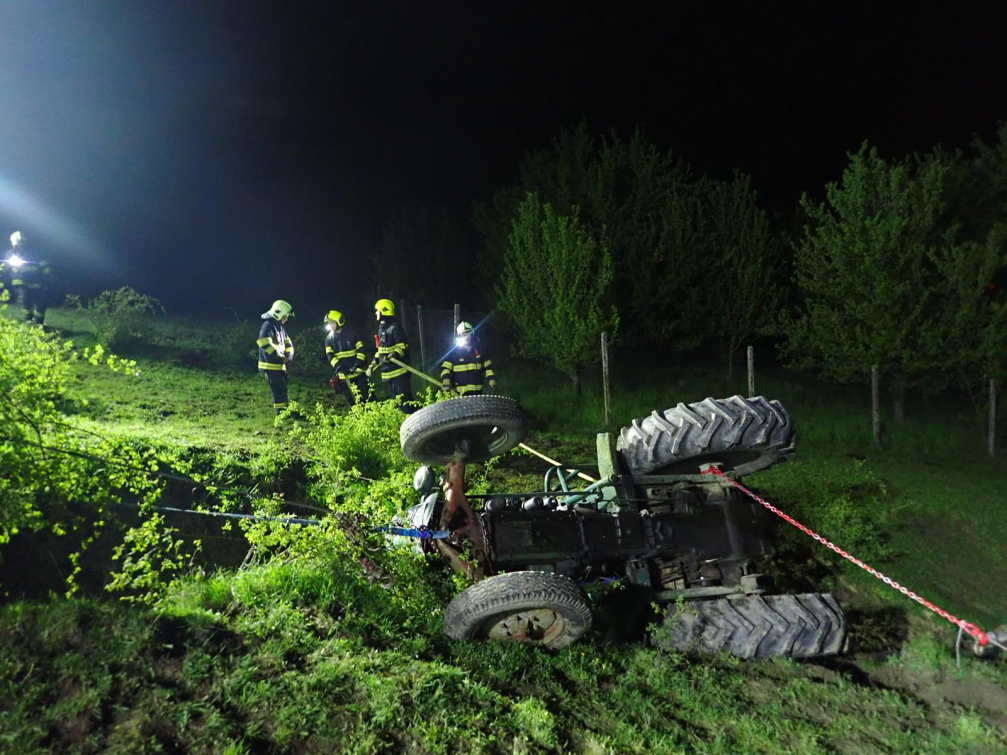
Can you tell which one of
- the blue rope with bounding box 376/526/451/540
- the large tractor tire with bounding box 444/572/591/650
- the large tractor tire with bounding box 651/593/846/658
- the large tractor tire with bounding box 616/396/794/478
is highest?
the large tractor tire with bounding box 616/396/794/478

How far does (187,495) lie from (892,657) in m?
5.86

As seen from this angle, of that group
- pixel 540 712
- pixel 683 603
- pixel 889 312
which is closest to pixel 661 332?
pixel 889 312

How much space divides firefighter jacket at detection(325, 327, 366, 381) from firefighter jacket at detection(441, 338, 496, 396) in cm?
158

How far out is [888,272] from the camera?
33.6 ft

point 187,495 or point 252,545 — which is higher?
point 187,495

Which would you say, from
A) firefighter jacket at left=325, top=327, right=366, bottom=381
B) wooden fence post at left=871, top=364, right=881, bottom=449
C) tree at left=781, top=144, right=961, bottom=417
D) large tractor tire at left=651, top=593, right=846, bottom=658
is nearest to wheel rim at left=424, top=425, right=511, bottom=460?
large tractor tire at left=651, top=593, right=846, bottom=658

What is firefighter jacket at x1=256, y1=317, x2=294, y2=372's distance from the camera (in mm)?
9531

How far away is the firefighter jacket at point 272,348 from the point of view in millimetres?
9531

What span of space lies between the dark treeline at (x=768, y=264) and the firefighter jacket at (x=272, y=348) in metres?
5.14

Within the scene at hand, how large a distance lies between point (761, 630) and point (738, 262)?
1131 cm

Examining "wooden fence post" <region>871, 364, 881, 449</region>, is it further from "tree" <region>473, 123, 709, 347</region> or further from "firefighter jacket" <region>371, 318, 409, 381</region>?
"firefighter jacket" <region>371, 318, 409, 381</region>

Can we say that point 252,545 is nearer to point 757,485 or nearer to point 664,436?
point 664,436

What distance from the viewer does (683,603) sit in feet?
13.6

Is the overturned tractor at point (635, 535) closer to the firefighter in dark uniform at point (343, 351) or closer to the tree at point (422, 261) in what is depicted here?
the firefighter in dark uniform at point (343, 351)
